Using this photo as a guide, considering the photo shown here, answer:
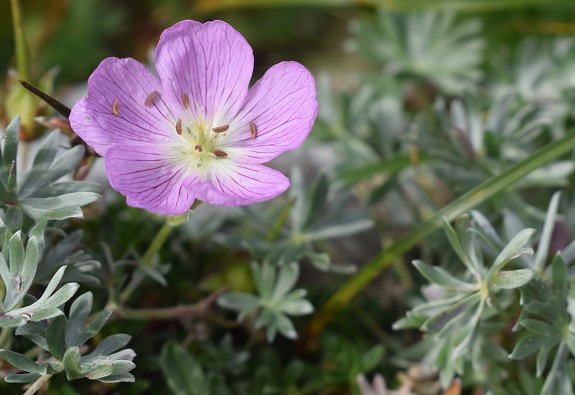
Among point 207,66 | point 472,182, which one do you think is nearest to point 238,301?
point 207,66

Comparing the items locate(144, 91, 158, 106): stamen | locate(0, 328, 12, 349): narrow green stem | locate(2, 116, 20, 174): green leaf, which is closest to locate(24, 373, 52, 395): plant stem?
locate(0, 328, 12, 349): narrow green stem

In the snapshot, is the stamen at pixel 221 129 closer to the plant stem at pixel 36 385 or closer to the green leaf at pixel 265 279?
the green leaf at pixel 265 279

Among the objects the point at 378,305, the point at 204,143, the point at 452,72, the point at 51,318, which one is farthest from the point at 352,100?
the point at 51,318

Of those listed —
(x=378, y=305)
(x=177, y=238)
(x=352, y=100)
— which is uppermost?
(x=352, y=100)

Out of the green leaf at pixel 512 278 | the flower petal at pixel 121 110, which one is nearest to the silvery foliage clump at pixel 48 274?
the flower petal at pixel 121 110

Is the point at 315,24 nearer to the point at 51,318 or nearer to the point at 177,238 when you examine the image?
the point at 177,238

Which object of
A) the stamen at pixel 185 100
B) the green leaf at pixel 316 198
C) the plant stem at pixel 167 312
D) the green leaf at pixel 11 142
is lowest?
the plant stem at pixel 167 312

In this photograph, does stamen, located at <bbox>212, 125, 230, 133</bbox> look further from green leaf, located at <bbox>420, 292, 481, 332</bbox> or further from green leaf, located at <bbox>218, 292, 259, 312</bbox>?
green leaf, located at <bbox>420, 292, 481, 332</bbox>
